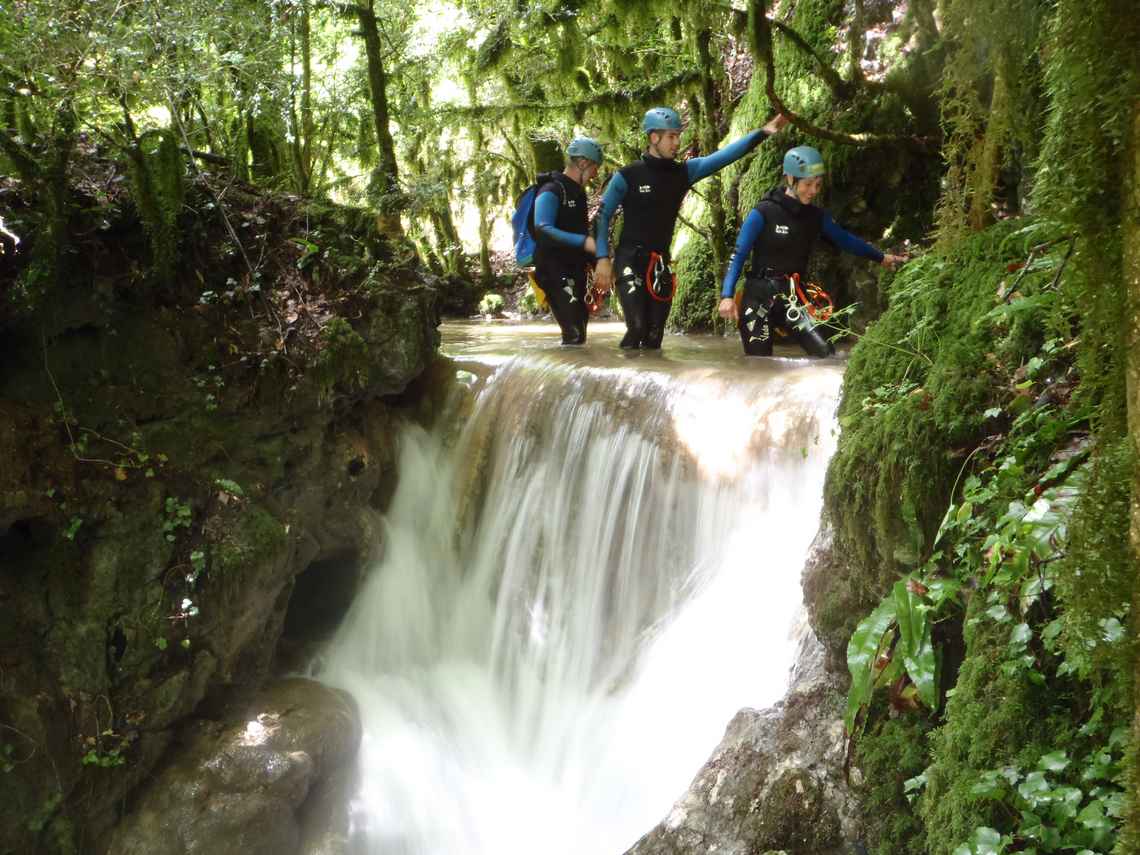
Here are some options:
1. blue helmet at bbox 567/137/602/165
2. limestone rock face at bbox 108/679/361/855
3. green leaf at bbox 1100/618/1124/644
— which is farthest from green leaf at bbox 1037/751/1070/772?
blue helmet at bbox 567/137/602/165

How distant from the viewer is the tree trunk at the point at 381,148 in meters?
9.70

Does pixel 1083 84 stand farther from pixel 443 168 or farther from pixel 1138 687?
pixel 443 168

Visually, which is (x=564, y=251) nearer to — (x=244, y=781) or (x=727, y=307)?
(x=727, y=307)

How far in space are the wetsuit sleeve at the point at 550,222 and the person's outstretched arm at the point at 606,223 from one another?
17cm

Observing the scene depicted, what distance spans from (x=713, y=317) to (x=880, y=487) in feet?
22.5

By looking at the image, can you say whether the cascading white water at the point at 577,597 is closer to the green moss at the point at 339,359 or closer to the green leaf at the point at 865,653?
the green moss at the point at 339,359

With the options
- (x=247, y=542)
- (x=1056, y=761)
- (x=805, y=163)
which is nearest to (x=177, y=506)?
(x=247, y=542)

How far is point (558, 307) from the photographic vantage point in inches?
331

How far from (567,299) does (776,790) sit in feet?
18.9

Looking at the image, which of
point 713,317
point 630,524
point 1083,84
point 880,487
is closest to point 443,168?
point 713,317

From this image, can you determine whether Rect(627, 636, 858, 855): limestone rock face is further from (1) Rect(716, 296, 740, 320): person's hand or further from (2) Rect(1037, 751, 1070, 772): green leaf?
(1) Rect(716, 296, 740, 320): person's hand

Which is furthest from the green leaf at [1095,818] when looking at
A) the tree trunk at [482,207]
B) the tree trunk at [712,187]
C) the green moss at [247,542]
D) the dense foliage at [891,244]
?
the tree trunk at [482,207]

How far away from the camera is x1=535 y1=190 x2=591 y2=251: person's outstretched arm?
7.75 metres

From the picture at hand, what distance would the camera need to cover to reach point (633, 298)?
7.94 metres
